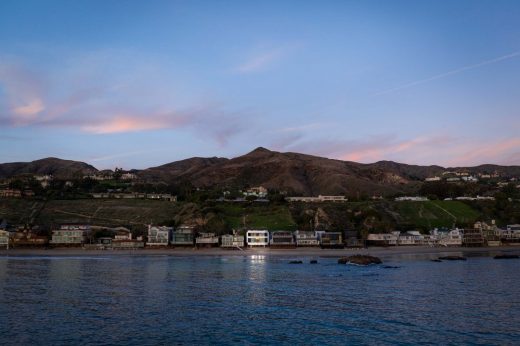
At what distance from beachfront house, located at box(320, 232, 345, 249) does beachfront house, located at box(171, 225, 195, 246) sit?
38.3 metres

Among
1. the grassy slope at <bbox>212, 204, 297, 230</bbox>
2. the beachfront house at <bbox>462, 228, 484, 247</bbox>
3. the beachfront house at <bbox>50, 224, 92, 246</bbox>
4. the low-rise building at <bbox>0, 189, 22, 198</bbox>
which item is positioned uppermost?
the low-rise building at <bbox>0, 189, 22, 198</bbox>

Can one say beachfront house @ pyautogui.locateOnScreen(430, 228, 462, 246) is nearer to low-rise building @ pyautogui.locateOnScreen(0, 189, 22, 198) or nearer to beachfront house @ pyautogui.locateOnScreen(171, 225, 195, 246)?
beachfront house @ pyautogui.locateOnScreen(171, 225, 195, 246)

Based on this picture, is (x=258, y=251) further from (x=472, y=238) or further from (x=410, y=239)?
(x=472, y=238)

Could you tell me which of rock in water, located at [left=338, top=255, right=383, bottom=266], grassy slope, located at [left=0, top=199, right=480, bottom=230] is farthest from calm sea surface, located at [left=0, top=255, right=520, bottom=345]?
grassy slope, located at [left=0, top=199, right=480, bottom=230]

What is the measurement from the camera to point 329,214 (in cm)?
16612

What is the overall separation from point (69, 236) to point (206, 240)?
131 feet

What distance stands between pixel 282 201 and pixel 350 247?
51.4m

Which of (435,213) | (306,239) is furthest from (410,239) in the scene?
(435,213)

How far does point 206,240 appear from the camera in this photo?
142250 mm

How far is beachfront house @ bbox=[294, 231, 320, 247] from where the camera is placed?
141 metres

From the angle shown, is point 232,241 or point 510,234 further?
point 510,234

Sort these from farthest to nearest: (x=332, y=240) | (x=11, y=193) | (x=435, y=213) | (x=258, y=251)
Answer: (x=11, y=193) → (x=435, y=213) → (x=332, y=240) → (x=258, y=251)

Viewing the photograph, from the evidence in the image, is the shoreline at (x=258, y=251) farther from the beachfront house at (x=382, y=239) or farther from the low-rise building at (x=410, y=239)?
the beachfront house at (x=382, y=239)

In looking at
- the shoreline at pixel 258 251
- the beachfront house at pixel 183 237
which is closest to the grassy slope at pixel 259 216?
the beachfront house at pixel 183 237
